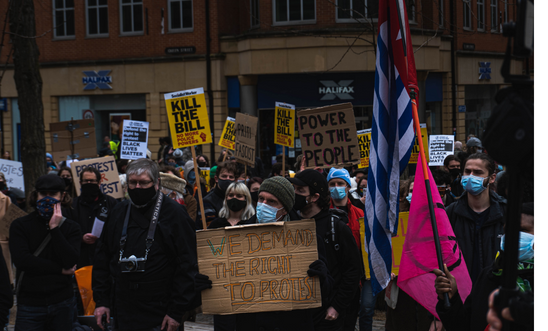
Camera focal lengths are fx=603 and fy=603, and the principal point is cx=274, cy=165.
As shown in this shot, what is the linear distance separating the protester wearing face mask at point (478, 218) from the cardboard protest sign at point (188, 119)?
9.90 feet

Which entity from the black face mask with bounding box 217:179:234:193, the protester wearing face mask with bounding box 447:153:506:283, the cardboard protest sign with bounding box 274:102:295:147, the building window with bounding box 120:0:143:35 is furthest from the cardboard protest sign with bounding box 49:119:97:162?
the building window with bounding box 120:0:143:35

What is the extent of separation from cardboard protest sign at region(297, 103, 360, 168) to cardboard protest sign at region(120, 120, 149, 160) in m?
5.35

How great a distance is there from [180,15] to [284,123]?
567 inches

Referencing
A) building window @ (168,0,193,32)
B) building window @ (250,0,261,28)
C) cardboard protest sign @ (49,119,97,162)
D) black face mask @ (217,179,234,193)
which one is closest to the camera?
black face mask @ (217,179,234,193)

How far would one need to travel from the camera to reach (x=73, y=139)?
13016 millimetres

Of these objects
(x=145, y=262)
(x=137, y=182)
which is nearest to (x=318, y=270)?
(x=145, y=262)

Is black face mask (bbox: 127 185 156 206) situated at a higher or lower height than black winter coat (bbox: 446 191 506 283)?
higher

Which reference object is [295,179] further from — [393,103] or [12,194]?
[12,194]

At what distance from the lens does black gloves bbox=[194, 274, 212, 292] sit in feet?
13.8

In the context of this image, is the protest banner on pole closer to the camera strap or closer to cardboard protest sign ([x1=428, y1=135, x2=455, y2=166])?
the camera strap

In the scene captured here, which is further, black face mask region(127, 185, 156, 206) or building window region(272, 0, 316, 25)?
building window region(272, 0, 316, 25)

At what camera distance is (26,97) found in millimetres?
9664

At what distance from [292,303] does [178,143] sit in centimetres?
318

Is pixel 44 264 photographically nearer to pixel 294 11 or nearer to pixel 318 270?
pixel 318 270
